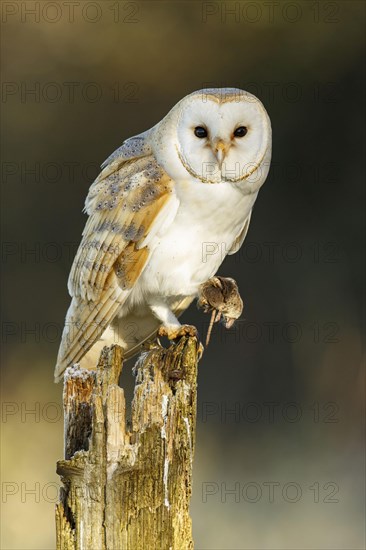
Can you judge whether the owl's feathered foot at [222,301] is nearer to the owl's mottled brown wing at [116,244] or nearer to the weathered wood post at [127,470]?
the owl's mottled brown wing at [116,244]

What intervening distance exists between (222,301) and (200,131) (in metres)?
0.52

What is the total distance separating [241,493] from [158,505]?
216 centimetres

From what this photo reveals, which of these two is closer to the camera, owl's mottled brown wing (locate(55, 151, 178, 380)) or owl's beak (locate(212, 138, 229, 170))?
owl's beak (locate(212, 138, 229, 170))

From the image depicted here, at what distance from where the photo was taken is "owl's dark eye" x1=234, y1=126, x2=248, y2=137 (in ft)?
9.66

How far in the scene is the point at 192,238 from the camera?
122 inches

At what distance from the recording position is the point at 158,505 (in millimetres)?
2238

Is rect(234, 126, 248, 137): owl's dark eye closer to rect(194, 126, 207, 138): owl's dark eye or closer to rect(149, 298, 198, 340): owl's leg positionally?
rect(194, 126, 207, 138): owl's dark eye

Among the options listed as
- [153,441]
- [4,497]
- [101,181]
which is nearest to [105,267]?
[101,181]

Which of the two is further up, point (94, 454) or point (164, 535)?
point (94, 454)

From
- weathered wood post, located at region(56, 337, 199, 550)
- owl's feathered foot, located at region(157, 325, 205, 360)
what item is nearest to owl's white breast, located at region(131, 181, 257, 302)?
owl's feathered foot, located at region(157, 325, 205, 360)

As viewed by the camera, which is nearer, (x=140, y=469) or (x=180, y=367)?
(x=140, y=469)

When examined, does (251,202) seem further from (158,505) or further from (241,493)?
(241,493)

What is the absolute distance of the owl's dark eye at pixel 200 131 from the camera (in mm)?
2949

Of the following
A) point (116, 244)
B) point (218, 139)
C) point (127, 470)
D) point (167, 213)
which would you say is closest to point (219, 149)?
point (218, 139)
